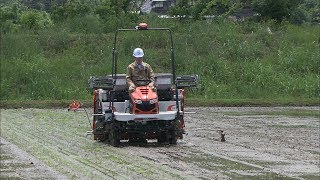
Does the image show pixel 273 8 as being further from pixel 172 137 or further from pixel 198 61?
pixel 172 137

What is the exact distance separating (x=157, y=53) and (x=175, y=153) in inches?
974

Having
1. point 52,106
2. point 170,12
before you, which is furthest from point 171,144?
point 170,12

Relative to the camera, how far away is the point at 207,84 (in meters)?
34.7

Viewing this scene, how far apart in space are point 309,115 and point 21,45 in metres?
17.1

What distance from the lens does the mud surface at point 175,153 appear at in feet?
34.5

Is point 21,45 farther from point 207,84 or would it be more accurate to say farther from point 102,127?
point 102,127

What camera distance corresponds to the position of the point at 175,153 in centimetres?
1312

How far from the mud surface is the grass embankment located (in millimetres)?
11297

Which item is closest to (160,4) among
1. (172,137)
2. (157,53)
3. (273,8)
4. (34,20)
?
(273,8)

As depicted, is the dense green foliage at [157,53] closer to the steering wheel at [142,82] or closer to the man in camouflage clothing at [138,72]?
the man in camouflage clothing at [138,72]

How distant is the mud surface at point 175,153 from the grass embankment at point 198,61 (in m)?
11.3

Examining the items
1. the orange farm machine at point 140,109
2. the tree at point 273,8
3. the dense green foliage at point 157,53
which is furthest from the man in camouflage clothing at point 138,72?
the tree at point 273,8

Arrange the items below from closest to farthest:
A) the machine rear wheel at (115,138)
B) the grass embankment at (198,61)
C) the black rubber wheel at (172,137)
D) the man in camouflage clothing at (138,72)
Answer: the machine rear wheel at (115,138) < the black rubber wheel at (172,137) < the man in camouflage clothing at (138,72) < the grass embankment at (198,61)

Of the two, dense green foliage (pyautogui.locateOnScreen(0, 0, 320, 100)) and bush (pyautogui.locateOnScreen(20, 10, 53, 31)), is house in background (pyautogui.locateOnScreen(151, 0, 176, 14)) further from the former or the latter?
bush (pyautogui.locateOnScreen(20, 10, 53, 31))
